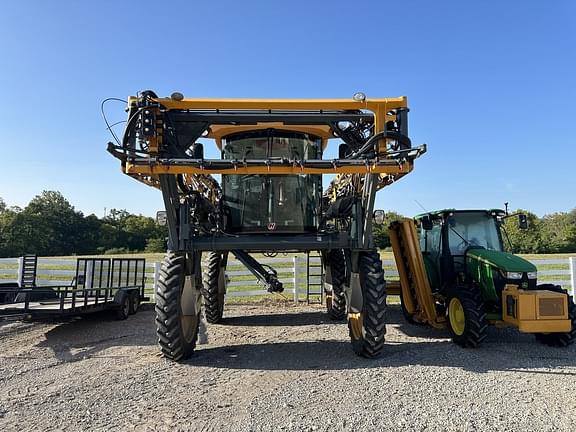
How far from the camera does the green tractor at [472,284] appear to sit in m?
5.95

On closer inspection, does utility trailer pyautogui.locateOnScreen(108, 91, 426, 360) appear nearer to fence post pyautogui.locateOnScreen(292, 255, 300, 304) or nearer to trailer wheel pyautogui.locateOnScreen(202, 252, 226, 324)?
trailer wheel pyautogui.locateOnScreen(202, 252, 226, 324)

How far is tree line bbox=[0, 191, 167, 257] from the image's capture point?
178 feet

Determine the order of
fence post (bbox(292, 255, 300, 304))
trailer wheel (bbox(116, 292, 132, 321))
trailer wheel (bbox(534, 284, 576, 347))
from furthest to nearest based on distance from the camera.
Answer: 1. fence post (bbox(292, 255, 300, 304))
2. trailer wheel (bbox(116, 292, 132, 321))
3. trailer wheel (bbox(534, 284, 576, 347))

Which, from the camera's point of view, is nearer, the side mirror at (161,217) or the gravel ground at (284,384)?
the gravel ground at (284,384)

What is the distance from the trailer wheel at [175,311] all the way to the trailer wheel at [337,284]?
377cm

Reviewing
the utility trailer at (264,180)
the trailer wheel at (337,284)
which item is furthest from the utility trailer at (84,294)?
the trailer wheel at (337,284)

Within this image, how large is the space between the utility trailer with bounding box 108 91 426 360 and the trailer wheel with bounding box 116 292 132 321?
11.2ft

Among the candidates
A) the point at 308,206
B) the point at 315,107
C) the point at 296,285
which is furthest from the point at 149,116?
the point at 296,285

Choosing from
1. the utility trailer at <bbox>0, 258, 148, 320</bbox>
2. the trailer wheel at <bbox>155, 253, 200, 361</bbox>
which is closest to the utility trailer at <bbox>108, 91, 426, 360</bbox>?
the trailer wheel at <bbox>155, 253, 200, 361</bbox>

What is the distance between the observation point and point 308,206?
6535 mm

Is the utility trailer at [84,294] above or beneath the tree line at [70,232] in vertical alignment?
beneath

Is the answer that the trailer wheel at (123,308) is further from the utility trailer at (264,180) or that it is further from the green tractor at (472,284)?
the green tractor at (472,284)

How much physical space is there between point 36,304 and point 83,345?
4.48 feet

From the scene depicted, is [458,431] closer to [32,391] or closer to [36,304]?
[32,391]
